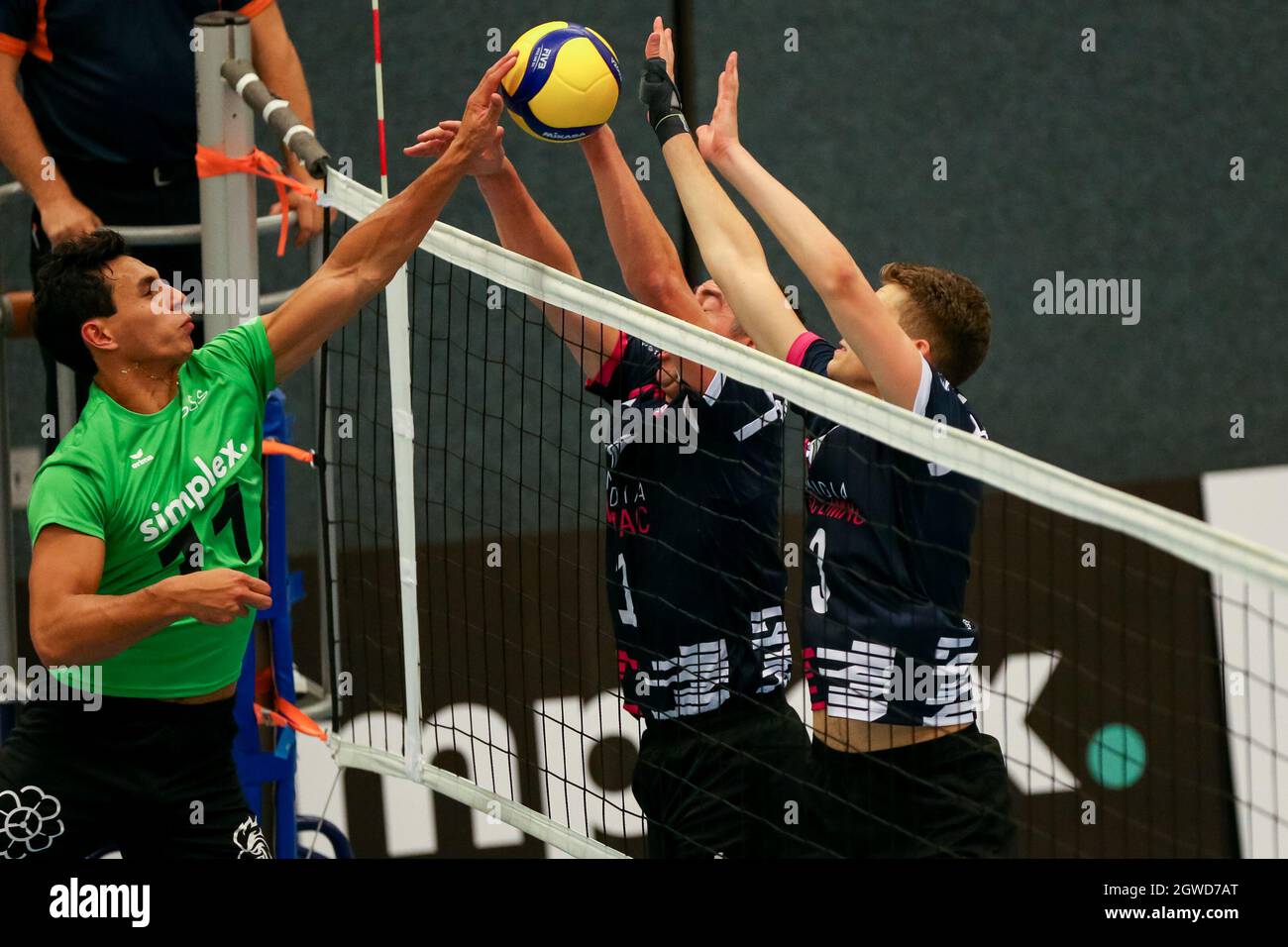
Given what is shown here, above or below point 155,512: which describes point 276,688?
below

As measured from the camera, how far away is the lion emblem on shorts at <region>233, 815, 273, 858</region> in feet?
11.7

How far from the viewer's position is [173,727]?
353 cm

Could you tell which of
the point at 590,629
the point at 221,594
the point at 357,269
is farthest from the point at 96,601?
the point at 590,629

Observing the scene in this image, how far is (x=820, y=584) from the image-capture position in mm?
3613

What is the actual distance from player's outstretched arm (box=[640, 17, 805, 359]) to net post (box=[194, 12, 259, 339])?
3.38 ft

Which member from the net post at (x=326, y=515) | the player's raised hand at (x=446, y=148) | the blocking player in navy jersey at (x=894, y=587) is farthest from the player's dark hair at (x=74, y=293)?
the blocking player in navy jersey at (x=894, y=587)

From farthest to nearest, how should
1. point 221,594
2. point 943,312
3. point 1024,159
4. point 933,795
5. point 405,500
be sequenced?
point 1024,159 < point 405,500 < point 943,312 < point 933,795 < point 221,594

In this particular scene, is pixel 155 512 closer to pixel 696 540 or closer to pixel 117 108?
pixel 696 540

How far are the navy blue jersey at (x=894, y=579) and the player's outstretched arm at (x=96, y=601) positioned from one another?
1.17m

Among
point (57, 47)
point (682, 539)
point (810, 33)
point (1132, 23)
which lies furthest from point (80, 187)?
point (1132, 23)

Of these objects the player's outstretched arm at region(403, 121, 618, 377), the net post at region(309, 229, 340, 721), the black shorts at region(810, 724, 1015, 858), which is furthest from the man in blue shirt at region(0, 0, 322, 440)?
the black shorts at region(810, 724, 1015, 858)

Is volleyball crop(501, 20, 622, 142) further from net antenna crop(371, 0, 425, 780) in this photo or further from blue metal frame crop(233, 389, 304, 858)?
blue metal frame crop(233, 389, 304, 858)

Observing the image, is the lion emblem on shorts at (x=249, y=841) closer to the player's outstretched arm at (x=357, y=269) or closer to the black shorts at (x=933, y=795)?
the player's outstretched arm at (x=357, y=269)

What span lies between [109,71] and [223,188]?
751mm
